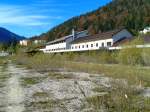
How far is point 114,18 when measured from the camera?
11694 centimetres

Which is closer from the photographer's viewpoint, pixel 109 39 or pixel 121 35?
pixel 109 39

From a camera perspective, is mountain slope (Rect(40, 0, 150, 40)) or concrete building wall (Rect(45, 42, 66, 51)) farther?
mountain slope (Rect(40, 0, 150, 40))

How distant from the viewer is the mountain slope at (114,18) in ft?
332

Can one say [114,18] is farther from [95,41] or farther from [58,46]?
[95,41]

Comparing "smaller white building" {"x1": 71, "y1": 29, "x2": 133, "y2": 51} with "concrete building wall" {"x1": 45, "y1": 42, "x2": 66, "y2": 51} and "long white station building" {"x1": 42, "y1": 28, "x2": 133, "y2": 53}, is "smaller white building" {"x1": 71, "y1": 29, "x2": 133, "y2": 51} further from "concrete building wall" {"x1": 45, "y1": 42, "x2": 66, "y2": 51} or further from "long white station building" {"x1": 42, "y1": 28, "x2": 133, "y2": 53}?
"concrete building wall" {"x1": 45, "y1": 42, "x2": 66, "y2": 51}

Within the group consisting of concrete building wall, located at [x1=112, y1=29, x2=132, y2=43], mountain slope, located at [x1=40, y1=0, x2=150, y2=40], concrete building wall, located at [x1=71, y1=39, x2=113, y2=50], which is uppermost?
mountain slope, located at [x1=40, y1=0, x2=150, y2=40]

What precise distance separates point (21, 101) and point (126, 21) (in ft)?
312

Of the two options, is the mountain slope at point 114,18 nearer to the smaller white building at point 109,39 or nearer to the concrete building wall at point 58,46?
the concrete building wall at point 58,46

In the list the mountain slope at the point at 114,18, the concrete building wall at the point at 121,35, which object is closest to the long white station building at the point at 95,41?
the concrete building wall at the point at 121,35

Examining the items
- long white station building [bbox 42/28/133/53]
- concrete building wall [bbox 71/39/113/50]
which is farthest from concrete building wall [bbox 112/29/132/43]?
concrete building wall [bbox 71/39/113/50]

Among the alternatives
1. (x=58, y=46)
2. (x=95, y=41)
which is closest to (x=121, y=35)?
(x=95, y=41)

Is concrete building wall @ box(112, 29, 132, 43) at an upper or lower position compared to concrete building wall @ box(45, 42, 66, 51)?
upper

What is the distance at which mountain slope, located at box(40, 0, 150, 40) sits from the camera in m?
101

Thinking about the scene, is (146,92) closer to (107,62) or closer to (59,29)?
(107,62)
